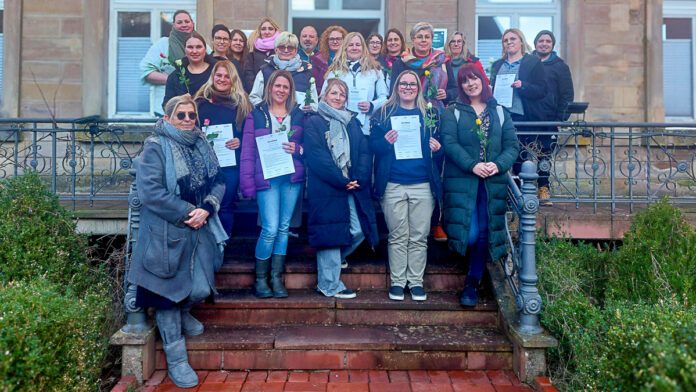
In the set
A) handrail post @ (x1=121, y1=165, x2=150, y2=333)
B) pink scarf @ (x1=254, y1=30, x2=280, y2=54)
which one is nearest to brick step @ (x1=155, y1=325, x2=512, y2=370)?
handrail post @ (x1=121, y1=165, x2=150, y2=333)

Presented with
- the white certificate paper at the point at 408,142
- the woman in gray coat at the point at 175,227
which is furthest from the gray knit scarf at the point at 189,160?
the white certificate paper at the point at 408,142

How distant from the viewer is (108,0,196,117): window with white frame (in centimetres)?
841

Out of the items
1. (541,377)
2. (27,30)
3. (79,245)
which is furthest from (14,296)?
(27,30)

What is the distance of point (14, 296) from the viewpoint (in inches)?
125

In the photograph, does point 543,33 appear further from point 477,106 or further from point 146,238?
point 146,238

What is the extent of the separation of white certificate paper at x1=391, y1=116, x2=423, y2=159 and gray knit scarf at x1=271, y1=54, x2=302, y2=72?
130 cm

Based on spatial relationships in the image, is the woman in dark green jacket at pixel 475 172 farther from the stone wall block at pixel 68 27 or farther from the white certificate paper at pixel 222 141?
the stone wall block at pixel 68 27

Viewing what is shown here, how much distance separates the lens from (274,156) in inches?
173

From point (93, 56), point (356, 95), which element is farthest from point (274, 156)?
point (93, 56)

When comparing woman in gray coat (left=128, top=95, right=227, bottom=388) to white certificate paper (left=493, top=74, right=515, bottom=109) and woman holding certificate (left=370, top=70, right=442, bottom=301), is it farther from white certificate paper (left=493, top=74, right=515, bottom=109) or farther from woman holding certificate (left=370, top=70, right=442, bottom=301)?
white certificate paper (left=493, top=74, right=515, bottom=109)

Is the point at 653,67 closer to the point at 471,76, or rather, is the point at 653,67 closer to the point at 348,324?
the point at 471,76

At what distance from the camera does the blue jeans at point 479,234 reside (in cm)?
427

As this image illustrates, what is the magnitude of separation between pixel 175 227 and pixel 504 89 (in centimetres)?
408

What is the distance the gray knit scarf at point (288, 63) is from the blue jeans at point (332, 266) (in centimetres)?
150
